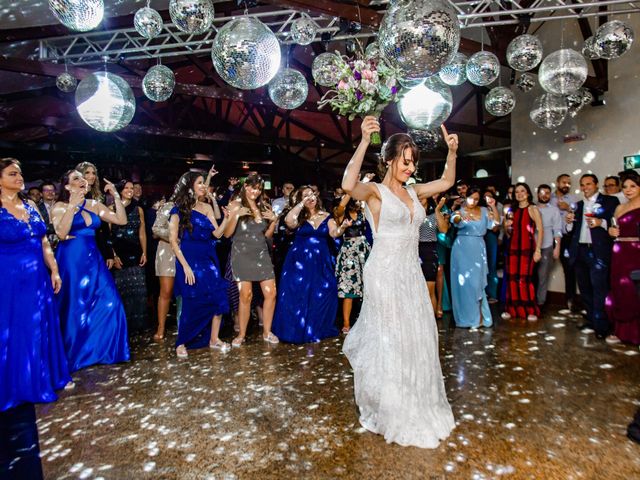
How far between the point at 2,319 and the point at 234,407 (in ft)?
5.61

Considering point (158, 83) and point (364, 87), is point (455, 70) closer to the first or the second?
point (364, 87)

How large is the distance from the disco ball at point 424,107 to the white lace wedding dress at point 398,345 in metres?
1.32

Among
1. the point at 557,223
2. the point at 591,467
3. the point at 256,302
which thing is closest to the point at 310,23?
the point at 256,302

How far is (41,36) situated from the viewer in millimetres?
5664

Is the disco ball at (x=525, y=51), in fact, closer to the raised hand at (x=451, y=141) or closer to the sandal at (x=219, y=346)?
the raised hand at (x=451, y=141)

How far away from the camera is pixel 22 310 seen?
3.08 m

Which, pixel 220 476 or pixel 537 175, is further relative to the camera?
pixel 537 175

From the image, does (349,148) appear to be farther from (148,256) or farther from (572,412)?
(572,412)

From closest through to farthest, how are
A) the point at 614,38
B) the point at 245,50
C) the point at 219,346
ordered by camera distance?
the point at 245,50 < the point at 614,38 < the point at 219,346

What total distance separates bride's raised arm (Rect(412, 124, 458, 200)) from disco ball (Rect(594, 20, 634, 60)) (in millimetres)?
2600

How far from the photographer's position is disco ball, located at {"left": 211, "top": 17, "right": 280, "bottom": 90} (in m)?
2.97

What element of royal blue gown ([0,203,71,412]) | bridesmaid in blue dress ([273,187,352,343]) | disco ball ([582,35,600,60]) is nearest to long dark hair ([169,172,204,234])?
bridesmaid in blue dress ([273,187,352,343])

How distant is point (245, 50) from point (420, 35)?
3.91 ft

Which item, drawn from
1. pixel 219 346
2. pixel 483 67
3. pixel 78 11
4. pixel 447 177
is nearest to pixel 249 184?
pixel 219 346
